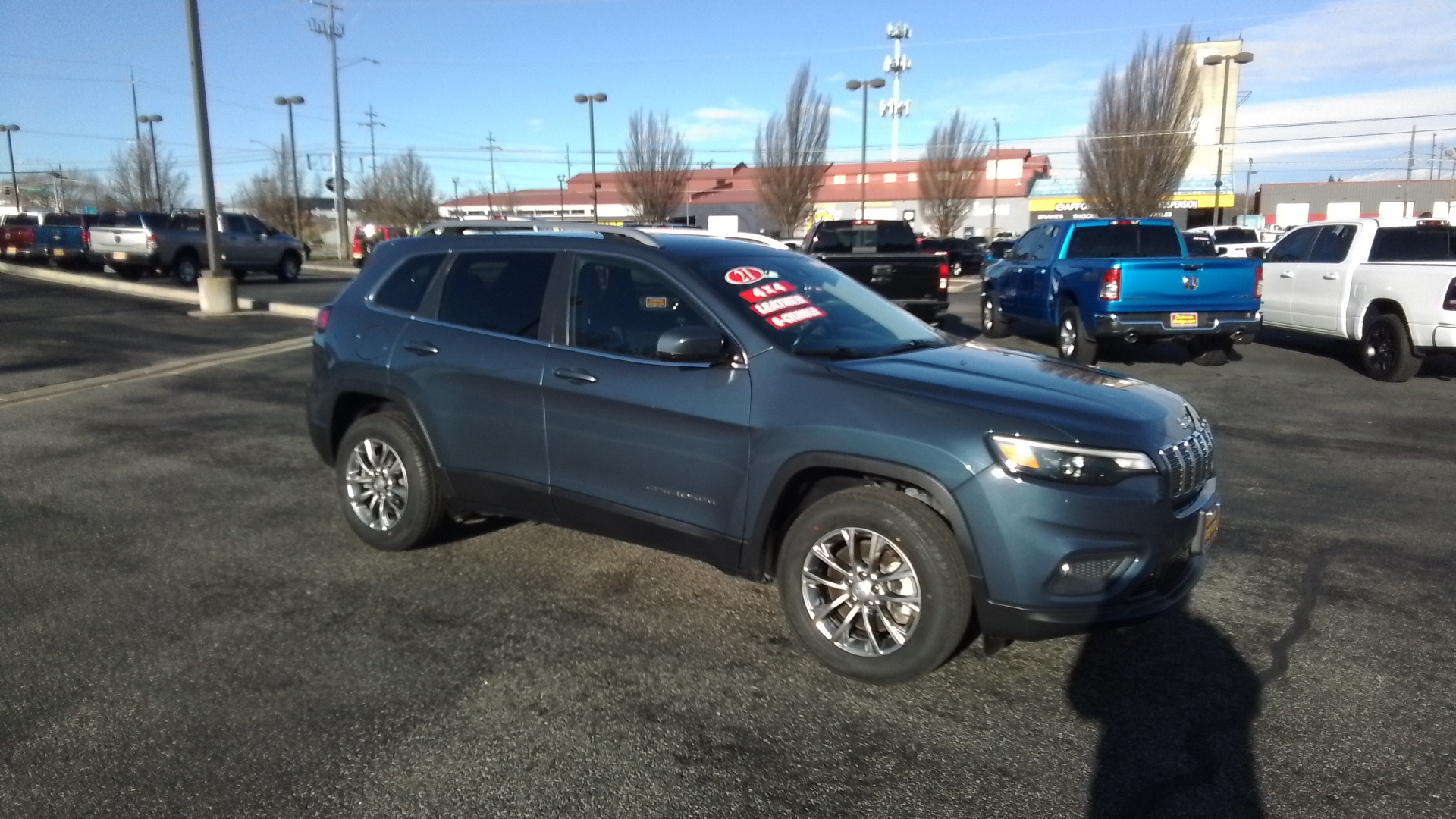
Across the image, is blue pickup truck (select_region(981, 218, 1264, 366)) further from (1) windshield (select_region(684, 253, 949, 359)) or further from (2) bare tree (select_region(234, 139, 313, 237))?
(2) bare tree (select_region(234, 139, 313, 237))

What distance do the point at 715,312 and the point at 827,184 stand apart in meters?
70.6

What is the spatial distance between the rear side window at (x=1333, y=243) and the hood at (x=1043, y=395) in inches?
387

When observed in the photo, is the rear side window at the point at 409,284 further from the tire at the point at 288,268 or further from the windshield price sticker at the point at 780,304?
the tire at the point at 288,268

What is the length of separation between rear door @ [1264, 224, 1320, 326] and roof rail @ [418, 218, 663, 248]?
11.3 metres

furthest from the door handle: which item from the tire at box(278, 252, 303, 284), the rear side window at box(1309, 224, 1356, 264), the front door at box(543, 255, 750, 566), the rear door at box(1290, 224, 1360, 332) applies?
the tire at box(278, 252, 303, 284)

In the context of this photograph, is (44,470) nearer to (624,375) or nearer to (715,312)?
(624,375)

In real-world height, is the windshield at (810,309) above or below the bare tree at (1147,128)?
below

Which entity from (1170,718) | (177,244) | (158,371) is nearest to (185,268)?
(177,244)

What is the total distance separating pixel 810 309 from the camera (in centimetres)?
488

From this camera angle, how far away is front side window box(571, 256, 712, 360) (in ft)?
15.5

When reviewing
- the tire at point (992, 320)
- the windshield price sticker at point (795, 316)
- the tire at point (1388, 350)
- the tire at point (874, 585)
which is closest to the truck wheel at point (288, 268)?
the tire at point (992, 320)

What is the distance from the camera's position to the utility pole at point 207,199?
17.2m

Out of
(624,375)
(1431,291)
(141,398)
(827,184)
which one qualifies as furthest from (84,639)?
(827,184)

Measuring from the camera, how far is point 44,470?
7324mm
